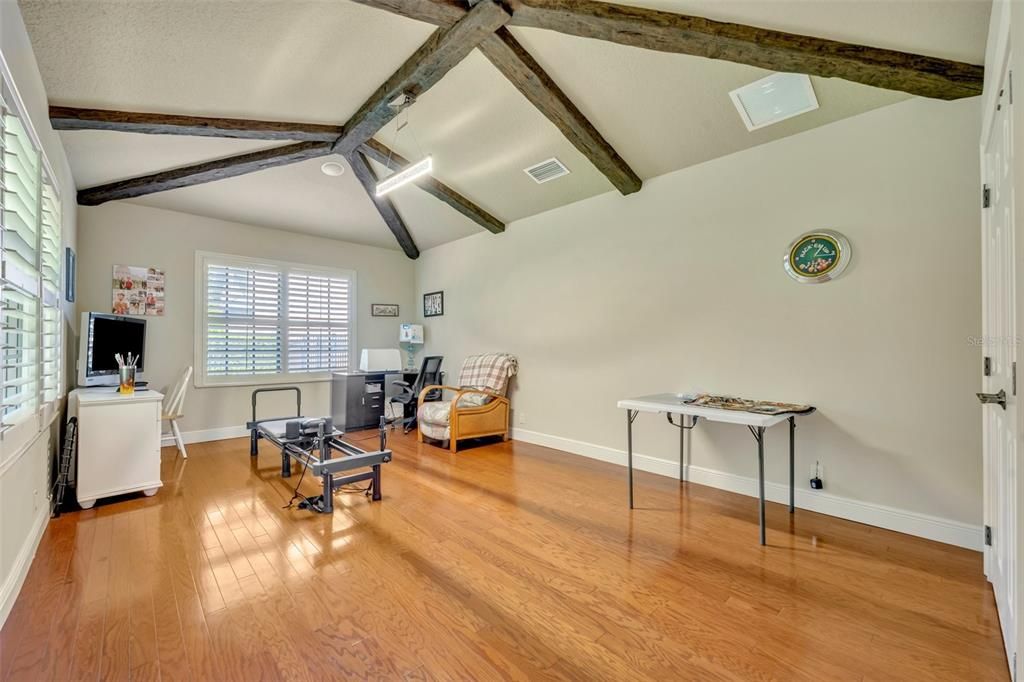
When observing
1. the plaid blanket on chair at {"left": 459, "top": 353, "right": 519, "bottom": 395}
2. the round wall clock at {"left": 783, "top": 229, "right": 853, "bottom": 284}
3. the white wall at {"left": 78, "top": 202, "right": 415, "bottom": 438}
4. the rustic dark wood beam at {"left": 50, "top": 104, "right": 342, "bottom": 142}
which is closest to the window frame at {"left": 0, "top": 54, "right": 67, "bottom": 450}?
the rustic dark wood beam at {"left": 50, "top": 104, "right": 342, "bottom": 142}

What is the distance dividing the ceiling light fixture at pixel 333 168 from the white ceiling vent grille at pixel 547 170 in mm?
1988

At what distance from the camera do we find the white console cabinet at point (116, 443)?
117 inches

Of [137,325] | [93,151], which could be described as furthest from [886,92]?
[137,325]

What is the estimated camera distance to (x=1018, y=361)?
133cm

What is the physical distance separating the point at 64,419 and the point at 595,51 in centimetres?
484

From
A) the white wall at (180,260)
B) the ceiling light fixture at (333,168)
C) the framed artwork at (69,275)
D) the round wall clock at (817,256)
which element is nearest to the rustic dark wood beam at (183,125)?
the ceiling light fixture at (333,168)

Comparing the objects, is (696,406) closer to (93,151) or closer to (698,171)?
(698,171)

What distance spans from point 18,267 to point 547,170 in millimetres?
3673

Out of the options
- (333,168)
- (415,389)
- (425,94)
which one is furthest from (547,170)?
(415,389)

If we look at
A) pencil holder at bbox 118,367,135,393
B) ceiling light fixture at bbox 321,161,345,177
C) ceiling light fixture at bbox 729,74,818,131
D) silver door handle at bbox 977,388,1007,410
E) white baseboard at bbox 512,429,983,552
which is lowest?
white baseboard at bbox 512,429,983,552

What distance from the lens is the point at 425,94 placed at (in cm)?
350

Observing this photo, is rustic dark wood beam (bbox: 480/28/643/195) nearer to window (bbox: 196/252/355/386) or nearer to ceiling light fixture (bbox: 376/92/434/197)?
ceiling light fixture (bbox: 376/92/434/197)

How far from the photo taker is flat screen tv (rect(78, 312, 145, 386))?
11.3ft

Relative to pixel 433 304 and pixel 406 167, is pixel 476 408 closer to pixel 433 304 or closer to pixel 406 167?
pixel 433 304
